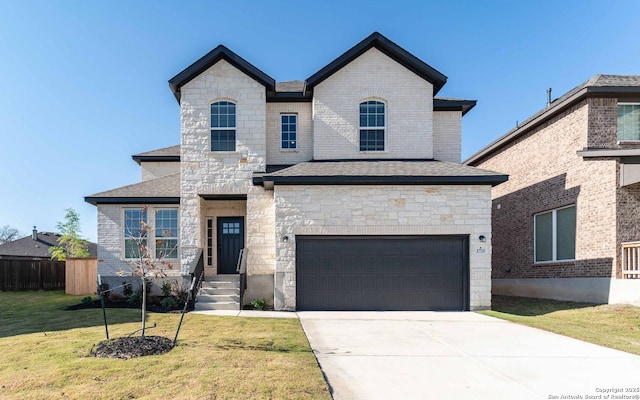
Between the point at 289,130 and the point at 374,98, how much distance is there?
10.2 ft

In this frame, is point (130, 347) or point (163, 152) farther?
point (163, 152)

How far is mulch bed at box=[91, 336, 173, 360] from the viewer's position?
20.1 ft

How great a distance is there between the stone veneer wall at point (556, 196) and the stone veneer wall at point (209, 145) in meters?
10.1

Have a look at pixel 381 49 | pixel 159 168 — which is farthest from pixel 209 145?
pixel 381 49

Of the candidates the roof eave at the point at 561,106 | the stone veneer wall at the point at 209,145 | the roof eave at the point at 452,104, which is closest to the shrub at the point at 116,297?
the stone veneer wall at the point at 209,145

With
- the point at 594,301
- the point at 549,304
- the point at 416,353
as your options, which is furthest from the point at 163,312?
the point at 594,301

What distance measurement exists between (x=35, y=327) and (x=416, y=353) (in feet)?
26.2

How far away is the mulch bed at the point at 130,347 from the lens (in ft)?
20.1

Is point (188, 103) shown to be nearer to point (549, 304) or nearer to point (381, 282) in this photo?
point (381, 282)

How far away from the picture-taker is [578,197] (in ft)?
41.2

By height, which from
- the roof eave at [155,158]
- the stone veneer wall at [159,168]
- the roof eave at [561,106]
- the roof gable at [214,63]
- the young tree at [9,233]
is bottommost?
the young tree at [9,233]

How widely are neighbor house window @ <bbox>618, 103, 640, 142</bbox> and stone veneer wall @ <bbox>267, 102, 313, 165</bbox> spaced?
9.79 meters

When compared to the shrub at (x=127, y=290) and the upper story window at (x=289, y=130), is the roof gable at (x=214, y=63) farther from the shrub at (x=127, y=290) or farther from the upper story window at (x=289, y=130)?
the shrub at (x=127, y=290)

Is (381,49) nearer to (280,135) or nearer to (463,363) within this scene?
(280,135)
